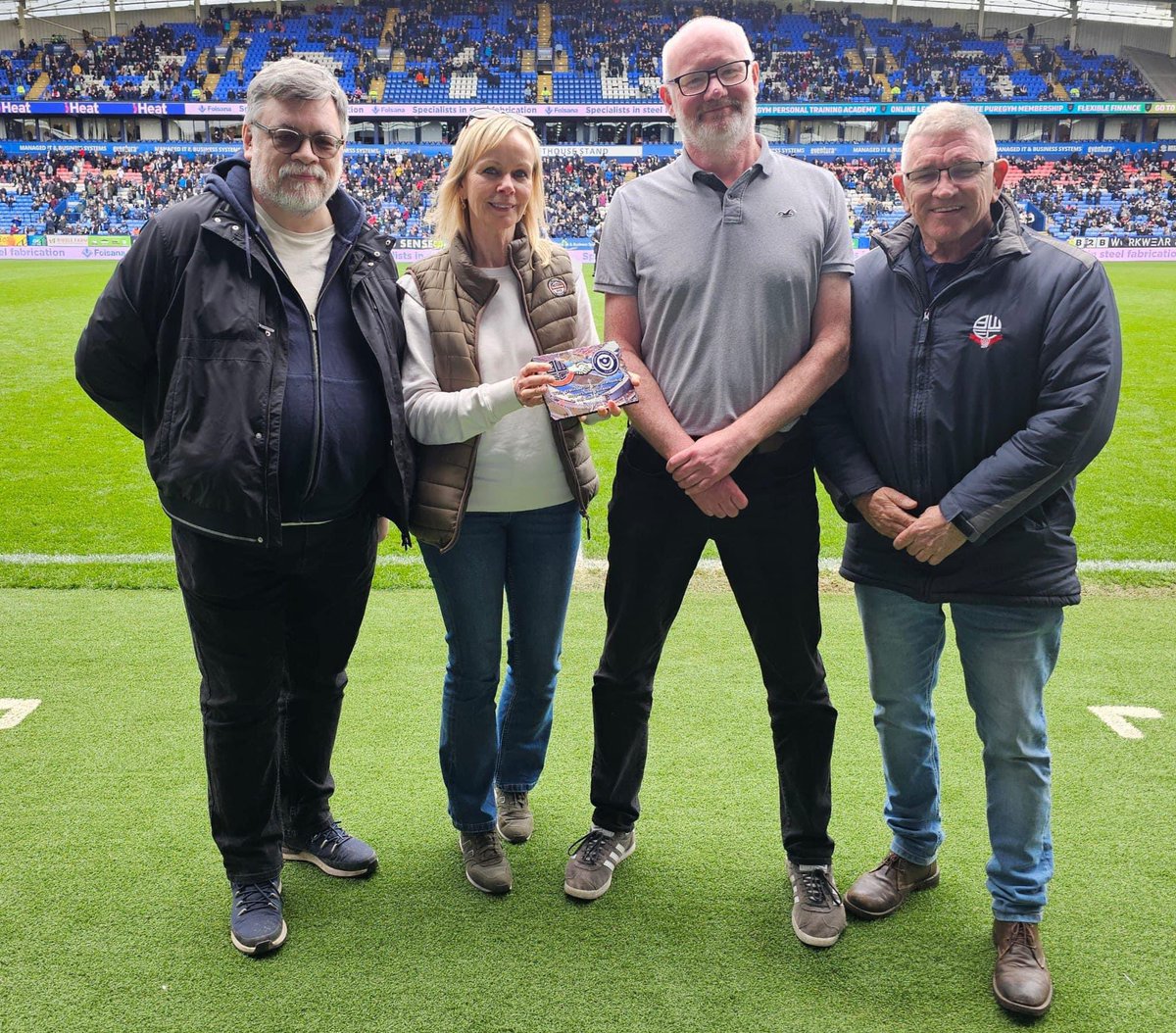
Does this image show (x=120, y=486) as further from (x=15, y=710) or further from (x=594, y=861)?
(x=594, y=861)

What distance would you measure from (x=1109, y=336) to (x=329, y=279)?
74.7 inches

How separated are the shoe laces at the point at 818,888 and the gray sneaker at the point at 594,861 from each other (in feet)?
1.76

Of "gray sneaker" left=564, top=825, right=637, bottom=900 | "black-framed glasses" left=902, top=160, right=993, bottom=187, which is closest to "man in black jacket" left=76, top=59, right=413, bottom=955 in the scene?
"gray sneaker" left=564, top=825, right=637, bottom=900

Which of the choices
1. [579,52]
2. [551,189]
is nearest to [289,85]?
[551,189]

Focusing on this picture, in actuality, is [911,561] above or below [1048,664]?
above

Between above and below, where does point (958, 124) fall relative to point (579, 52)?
below

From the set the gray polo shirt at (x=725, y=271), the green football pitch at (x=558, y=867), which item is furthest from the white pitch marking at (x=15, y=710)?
the gray polo shirt at (x=725, y=271)

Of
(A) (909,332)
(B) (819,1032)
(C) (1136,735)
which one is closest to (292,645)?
(B) (819,1032)

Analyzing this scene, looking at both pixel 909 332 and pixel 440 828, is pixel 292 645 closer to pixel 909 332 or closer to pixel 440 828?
pixel 440 828

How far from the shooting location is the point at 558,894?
2916 mm

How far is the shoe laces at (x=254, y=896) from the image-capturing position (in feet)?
8.91

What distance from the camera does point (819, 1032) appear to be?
2355 mm

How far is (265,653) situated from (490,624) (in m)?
0.61

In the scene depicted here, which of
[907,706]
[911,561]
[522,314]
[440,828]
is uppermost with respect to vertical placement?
[522,314]
